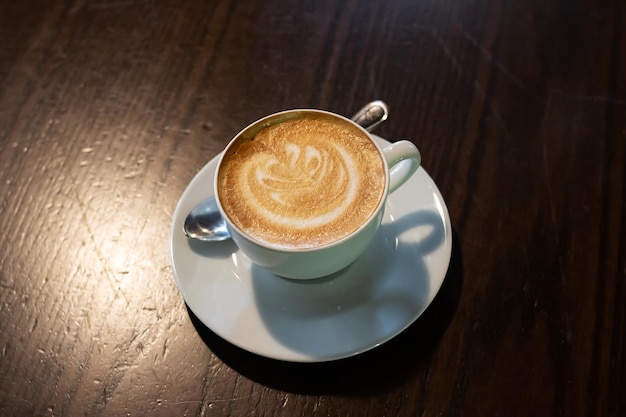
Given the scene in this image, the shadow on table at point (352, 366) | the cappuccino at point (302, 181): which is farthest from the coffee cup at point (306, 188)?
the shadow on table at point (352, 366)

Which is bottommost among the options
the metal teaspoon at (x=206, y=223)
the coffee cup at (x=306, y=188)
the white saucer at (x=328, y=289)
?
the white saucer at (x=328, y=289)

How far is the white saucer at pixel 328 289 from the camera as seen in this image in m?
0.68

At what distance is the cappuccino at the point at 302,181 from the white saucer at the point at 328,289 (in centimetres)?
10

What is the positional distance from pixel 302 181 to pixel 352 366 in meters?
0.24

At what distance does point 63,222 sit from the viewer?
857 mm

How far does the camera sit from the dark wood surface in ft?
2.32

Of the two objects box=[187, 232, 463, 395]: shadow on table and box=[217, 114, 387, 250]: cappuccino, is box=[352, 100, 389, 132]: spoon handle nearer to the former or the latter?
box=[217, 114, 387, 250]: cappuccino

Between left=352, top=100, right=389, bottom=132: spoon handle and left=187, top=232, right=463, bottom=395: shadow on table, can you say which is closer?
left=187, top=232, right=463, bottom=395: shadow on table

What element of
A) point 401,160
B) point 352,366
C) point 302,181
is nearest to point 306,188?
point 302,181

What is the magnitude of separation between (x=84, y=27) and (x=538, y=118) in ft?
2.69

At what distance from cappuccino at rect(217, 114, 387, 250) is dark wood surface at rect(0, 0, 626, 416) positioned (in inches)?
6.7

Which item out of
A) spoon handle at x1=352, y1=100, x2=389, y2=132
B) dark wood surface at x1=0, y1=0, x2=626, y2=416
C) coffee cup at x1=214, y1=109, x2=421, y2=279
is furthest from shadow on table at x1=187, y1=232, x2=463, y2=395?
spoon handle at x1=352, y1=100, x2=389, y2=132

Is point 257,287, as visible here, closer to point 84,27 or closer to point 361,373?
point 361,373

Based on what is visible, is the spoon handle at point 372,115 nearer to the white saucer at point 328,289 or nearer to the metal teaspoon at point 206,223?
the white saucer at point 328,289
